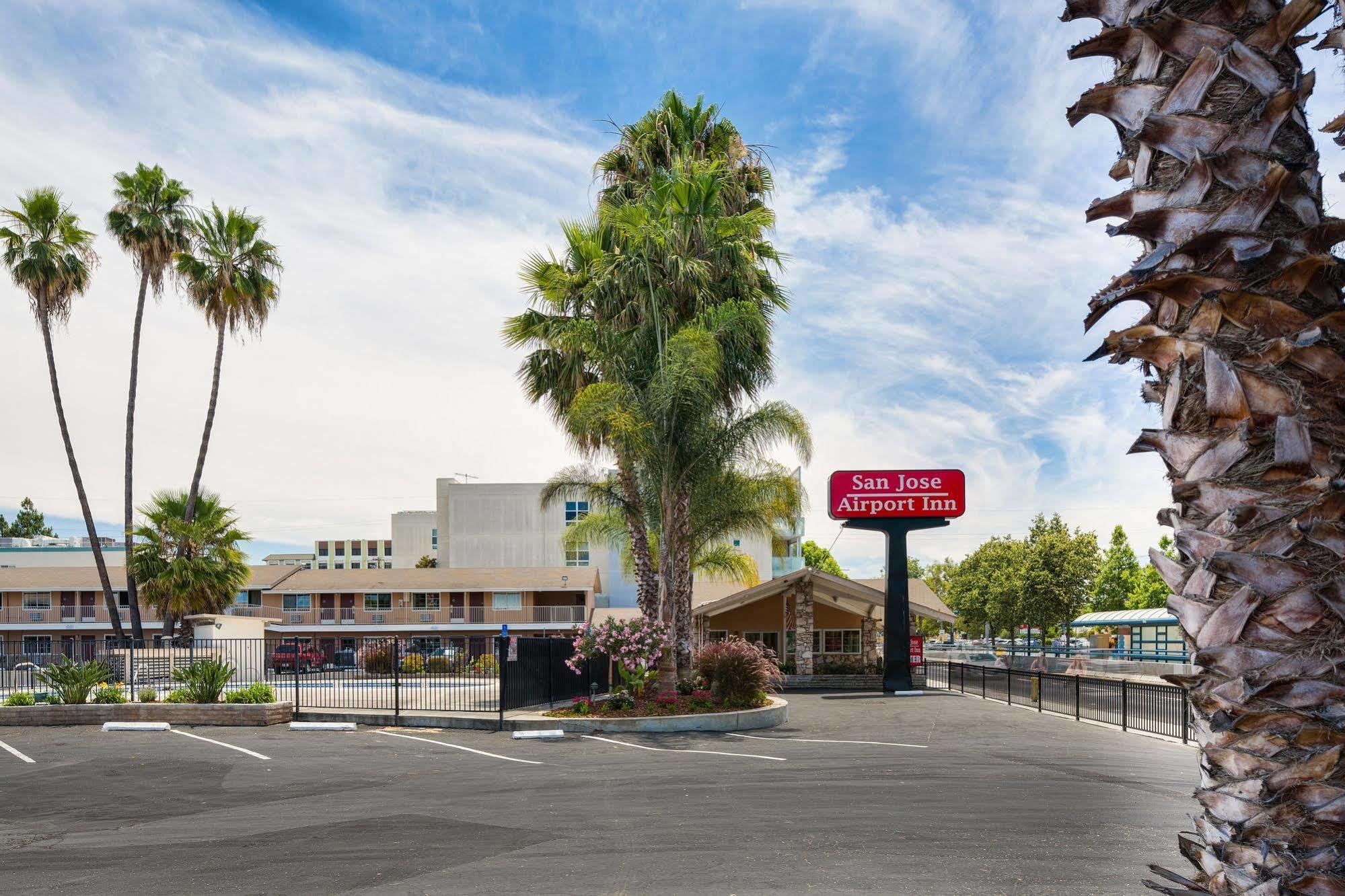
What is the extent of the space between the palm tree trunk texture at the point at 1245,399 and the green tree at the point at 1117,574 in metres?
81.4

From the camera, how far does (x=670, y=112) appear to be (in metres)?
28.4

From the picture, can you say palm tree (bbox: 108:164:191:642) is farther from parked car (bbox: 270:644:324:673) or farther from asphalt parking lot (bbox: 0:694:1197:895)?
asphalt parking lot (bbox: 0:694:1197:895)

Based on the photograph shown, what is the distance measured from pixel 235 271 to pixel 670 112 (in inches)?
823

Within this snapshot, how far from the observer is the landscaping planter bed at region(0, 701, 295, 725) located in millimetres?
19750

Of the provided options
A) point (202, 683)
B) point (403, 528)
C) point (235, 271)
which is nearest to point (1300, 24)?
point (202, 683)

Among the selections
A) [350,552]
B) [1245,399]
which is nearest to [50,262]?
[1245,399]

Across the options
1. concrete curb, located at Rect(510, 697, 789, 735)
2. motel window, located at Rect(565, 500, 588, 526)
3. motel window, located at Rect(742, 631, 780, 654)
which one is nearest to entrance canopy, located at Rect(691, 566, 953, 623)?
motel window, located at Rect(742, 631, 780, 654)

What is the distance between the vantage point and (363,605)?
58.3 metres

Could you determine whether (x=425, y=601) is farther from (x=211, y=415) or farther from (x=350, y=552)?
(x=350, y=552)

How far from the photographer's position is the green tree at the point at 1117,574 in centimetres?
7844

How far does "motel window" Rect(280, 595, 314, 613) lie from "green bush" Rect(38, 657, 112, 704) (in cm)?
3805

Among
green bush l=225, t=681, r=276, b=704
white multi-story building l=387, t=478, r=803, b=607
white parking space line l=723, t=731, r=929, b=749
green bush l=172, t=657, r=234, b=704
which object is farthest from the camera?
white multi-story building l=387, t=478, r=803, b=607

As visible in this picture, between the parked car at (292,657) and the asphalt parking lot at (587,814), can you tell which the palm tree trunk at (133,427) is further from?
the asphalt parking lot at (587,814)

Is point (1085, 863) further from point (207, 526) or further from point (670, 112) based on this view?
point (207, 526)
